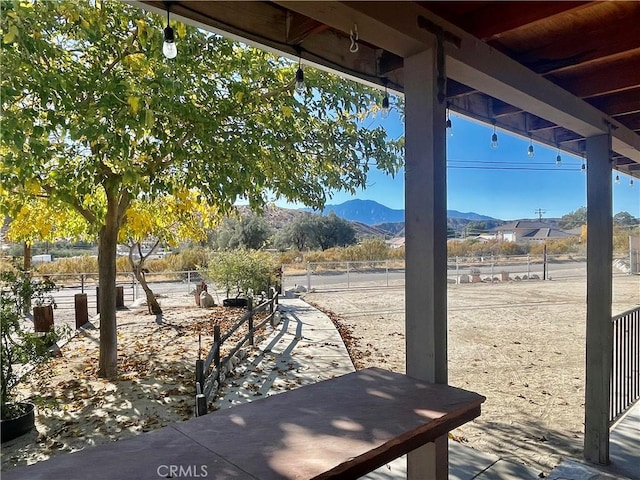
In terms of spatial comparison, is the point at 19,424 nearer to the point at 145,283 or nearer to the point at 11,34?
the point at 11,34

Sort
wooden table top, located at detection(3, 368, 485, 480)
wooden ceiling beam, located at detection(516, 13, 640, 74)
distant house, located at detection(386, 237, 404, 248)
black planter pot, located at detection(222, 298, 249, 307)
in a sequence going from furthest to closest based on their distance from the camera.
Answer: black planter pot, located at detection(222, 298, 249, 307), distant house, located at detection(386, 237, 404, 248), wooden ceiling beam, located at detection(516, 13, 640, 74), wooden table top, located at detection(3, 368, 485, 480)

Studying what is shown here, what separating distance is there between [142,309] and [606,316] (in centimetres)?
763

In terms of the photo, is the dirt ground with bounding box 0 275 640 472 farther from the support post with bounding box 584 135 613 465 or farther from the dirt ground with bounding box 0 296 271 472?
the support post with bounding box 584 135 613 465

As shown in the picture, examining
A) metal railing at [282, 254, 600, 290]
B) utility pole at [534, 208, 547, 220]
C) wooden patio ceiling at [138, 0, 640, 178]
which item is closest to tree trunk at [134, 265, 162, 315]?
metal railing at [282, 254, 600, 290]

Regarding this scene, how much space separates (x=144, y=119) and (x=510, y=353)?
15.6 ft

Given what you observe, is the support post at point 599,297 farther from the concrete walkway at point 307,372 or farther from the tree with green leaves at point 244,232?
the tree with green leaves at point 244,232

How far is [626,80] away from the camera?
178cm

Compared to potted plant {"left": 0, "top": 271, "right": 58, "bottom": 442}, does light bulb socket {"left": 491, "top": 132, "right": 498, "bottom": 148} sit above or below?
above

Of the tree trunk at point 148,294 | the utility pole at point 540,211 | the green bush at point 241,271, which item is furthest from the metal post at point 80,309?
the utility pole at point 540,211

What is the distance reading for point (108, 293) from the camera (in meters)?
4.10

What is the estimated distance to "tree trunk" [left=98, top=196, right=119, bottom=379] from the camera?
404 centimetres

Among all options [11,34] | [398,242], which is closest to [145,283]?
[398,242]

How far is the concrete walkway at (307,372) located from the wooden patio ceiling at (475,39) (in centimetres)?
182

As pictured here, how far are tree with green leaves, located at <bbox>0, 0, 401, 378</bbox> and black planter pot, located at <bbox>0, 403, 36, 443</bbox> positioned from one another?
1053mm
